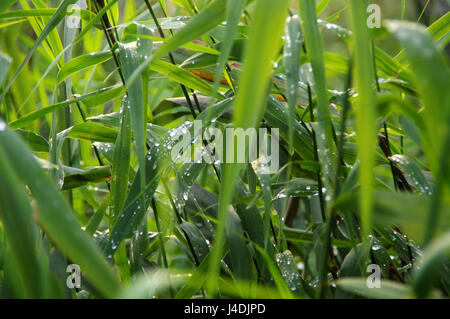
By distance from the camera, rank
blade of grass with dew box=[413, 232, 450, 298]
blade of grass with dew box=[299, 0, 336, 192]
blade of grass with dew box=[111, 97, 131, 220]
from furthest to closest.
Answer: blade of grass with dew box=[111, 97, 131, 220] → blade of grass with dew box=[299, 0, 336, 192] → blade of grass with dew box=[413, 232, 450, 298]

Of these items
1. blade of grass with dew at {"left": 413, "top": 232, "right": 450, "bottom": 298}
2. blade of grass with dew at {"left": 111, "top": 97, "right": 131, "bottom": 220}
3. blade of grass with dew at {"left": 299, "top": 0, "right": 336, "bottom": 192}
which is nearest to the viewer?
blade of grass with dew at {"left": 413, "top": 232, "right": 450, "bottom": 298}

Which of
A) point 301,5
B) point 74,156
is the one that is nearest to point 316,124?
point 301,5

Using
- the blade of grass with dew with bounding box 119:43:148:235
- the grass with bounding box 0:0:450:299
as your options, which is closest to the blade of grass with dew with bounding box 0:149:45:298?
the grass with bounding box 0:0:450:299

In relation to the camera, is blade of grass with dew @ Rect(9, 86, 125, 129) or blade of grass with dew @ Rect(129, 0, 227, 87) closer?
blade of grass with dew @ Rect(129, 0, 227, 87)

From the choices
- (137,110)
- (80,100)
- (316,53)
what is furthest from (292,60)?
(80,100)

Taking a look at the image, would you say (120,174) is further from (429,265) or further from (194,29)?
(429,265)

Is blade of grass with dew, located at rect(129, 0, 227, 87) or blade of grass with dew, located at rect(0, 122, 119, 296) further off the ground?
blade of grass with dew, located at rect(129, 0, 227, 87)

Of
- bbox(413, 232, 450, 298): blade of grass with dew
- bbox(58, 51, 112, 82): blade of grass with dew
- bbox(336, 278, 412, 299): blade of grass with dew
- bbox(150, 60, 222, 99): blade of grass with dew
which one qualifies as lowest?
bbox(336, 278, 412, 299): blade of grass with dew

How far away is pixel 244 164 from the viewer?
1.14 ft

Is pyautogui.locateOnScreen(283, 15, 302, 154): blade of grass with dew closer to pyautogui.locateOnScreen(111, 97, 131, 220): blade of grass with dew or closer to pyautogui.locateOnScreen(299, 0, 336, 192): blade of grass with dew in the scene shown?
pyautogui.locateOnScreen(299, 0, 336, 192): blade of grass with dew

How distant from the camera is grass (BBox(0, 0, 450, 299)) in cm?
25

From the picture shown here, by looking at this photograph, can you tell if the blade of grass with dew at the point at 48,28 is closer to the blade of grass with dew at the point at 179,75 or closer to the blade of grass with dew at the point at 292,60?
the blade of grass with dew at the point at 179,75

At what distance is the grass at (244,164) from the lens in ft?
0.83
